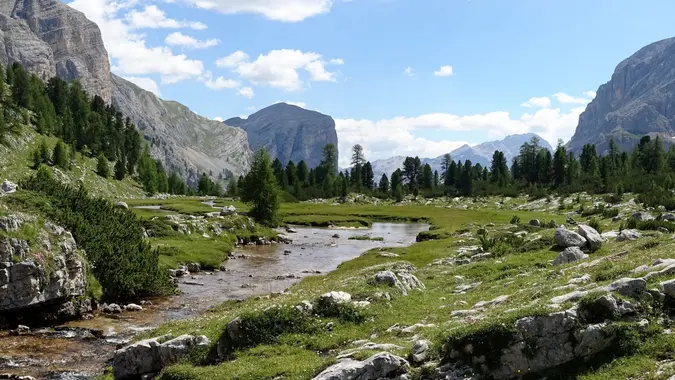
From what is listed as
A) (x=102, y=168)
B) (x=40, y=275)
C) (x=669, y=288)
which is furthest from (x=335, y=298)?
(x=102, y=168)

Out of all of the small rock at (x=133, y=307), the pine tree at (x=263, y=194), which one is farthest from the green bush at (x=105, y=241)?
the pine tree at (x=263, y=194)

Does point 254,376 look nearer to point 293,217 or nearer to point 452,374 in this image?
point 452,374

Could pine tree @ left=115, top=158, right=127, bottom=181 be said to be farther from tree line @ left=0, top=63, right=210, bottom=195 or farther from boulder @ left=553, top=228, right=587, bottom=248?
boulder @ left=553, top=228, right=587, bottom=248

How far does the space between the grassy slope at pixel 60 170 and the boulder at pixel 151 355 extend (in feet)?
325

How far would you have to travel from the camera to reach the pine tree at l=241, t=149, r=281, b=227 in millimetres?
100312

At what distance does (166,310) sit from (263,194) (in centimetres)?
6315

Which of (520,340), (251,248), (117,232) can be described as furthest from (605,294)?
(251,248)

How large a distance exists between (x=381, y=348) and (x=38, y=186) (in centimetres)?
3382

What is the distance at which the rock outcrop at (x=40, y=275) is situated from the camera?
1237 inches

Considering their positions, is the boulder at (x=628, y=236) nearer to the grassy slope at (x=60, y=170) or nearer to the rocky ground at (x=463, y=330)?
the rocky ground at (x=463, y=330)

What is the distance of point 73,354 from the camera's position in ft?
90.9

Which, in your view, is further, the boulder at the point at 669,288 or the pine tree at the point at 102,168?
the pine tree at the point at 102,168

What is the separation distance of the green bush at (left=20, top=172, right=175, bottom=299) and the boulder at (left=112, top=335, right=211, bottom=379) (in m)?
16.5

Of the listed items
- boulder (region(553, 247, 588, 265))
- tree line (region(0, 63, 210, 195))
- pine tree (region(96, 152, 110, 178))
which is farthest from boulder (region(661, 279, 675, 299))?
pine tree (region(96, 152, 110, 178))
